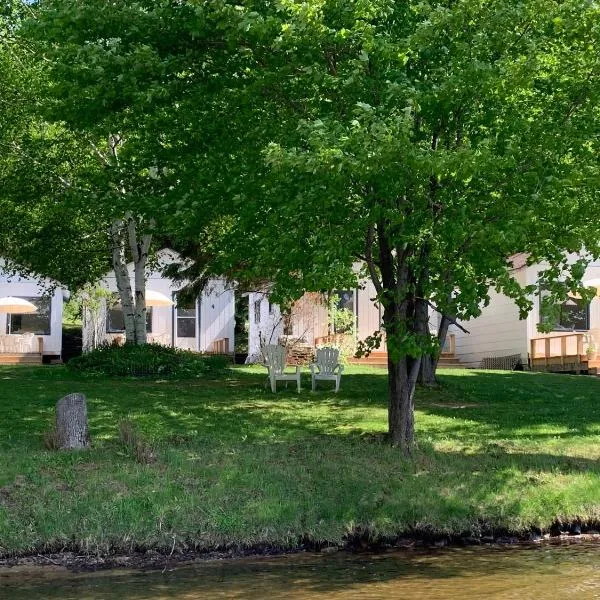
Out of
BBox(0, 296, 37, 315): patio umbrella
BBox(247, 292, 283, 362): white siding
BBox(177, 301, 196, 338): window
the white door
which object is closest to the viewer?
BBox(247, 292, 283, 362): white siding

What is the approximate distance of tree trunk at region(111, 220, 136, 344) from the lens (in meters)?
21.8

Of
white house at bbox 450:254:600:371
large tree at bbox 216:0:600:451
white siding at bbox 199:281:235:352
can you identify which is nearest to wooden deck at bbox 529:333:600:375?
white house at bbox 450:254:600:371

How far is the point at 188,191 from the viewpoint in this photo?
41.1ft

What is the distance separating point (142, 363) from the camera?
798 inches

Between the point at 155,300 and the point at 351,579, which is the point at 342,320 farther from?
the point at 351,579

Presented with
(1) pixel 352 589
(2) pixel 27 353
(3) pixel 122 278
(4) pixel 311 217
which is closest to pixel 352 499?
(1) pixel 352 589

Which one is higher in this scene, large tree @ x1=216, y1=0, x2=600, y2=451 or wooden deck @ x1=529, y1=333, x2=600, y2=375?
large tree @ x1=216, y1=0, x2=600, y2=451

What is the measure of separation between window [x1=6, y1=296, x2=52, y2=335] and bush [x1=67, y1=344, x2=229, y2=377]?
10342mm

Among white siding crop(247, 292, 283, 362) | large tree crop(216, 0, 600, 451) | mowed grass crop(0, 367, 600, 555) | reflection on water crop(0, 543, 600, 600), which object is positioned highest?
large tree crop(216, 0, 600, 451)

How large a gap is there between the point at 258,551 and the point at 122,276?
1359 cm

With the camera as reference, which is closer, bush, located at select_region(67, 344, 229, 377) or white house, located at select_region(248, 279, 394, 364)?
bush, located at select_region(67, 344, 229, 377)

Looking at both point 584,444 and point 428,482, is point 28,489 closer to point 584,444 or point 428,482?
point 428,482

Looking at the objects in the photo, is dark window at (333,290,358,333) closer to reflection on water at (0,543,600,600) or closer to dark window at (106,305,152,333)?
dark window at (106,305,152,333)

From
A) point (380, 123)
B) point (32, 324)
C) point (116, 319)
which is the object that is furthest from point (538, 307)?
point (380, 123)
